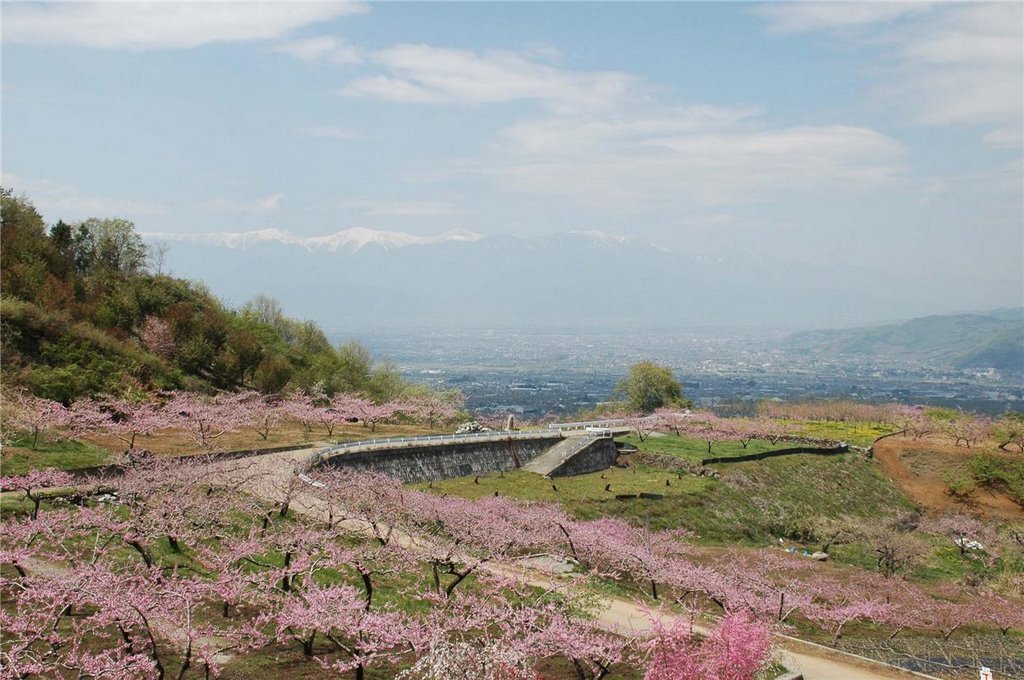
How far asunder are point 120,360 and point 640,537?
36110 millimetres

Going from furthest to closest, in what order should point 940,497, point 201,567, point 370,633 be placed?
1. point 940,497
2. point 201,567
3. point 370,633

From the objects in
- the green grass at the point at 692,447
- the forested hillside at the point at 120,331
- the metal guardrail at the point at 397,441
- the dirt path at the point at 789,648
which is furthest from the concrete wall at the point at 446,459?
the forested hillside at the point at 120,331

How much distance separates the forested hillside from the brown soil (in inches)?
1655

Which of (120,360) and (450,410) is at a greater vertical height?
(120,360)

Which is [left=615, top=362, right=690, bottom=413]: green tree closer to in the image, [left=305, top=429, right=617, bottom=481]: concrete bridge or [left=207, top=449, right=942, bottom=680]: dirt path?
[left=305, top=429, right=617, bottom=481]: concrete bridge

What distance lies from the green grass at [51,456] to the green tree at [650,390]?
57.6m

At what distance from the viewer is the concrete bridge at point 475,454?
3982 cm

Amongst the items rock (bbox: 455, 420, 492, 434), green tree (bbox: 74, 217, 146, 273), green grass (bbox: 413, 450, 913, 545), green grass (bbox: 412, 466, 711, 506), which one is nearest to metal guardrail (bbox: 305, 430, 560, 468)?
rock (bbox: 455, 420, 492, 434)

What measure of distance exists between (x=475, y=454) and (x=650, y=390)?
133 ft

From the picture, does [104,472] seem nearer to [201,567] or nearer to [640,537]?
[201,567]

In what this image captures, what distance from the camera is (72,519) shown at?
2134 centimetres

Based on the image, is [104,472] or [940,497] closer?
[104,472]

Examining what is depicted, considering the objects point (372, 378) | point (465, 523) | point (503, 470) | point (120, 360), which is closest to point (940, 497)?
point (503, 470)

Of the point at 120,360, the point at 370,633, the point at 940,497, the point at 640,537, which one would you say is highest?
the point at 120,360
